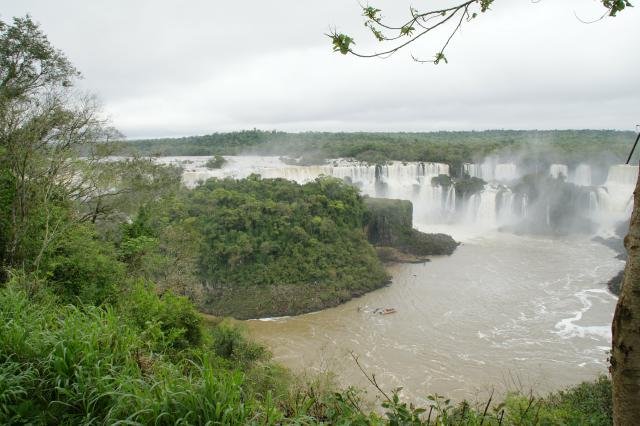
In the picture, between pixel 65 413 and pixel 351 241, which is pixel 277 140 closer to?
pixel 351 241

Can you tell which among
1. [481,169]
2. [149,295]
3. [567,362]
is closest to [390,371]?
[567,362]

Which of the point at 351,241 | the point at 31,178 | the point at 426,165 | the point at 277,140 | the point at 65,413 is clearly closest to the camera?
the point at 65,413

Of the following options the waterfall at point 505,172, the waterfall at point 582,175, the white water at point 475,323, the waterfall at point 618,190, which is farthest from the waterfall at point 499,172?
the white water at point 475,323

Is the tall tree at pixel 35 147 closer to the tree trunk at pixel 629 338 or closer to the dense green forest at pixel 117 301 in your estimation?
the dense green forest at pixel 117 301

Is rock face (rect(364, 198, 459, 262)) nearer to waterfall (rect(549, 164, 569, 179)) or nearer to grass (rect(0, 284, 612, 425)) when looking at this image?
Result: waterfall (rect(549, 164, 569, 179))

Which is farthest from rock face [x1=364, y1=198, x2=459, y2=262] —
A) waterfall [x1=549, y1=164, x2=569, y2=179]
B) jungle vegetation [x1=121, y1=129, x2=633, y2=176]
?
waterfall [x1=549, y1=164, x2=569, y2=179]

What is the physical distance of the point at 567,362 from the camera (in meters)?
13.6

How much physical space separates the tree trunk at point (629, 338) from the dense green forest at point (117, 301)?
569mm

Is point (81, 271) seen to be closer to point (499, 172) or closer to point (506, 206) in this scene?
point (506, 206)

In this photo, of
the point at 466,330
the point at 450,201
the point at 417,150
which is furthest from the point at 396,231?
the point at 417,150

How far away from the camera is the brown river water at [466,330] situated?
12797 millimetres

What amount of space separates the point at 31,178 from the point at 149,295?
2458 mm

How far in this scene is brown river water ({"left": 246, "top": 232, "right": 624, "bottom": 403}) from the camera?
42.0ft

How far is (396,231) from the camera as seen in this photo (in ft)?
92.2
